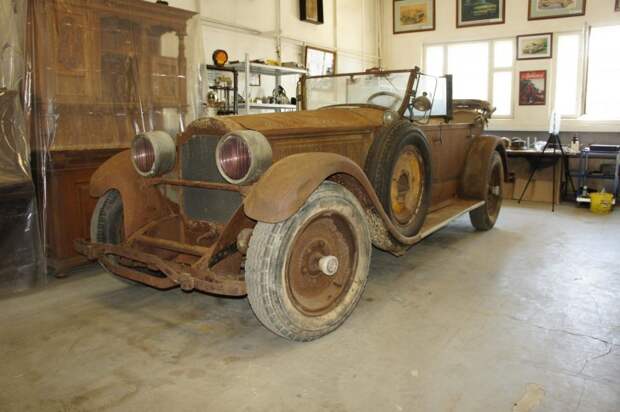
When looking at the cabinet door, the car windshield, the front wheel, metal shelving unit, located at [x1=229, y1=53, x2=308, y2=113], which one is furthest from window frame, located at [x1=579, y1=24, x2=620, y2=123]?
the cabinet door

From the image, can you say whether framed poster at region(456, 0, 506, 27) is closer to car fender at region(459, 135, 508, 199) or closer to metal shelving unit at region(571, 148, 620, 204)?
metal shelving unit at region(571, 148, 620, 204)

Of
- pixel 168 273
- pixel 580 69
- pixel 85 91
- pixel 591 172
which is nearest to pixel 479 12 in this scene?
pixel 580 69

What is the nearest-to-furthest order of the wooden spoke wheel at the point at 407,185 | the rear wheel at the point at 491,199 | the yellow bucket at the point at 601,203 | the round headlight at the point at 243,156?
the round headlight at the point at 243,156 → the wooden spoke wheel at the point at 407,185 → the rear wheel at the point at 491,199 → the yellow bucket at the point at 601,203

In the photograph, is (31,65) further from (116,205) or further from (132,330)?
(132,330)

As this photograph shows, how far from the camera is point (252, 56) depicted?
7.04 meters

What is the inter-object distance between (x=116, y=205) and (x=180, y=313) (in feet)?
2.82

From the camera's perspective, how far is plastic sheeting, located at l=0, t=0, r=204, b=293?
11.5 feet

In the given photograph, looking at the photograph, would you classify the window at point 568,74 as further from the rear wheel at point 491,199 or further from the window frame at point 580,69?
the rear wheel at point 491,199

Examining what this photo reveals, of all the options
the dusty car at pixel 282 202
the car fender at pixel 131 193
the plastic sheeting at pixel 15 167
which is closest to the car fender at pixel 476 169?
the dusty car at pixel 282 202

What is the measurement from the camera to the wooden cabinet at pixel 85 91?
3688 millimetres

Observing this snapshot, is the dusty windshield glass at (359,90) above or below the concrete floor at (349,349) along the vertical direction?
above

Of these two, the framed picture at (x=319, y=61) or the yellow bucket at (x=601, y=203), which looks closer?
the yellow bucket at (x=601, y=203)

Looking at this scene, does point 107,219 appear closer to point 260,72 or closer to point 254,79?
point 260,72

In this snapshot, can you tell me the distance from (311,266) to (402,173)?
4.39ft
